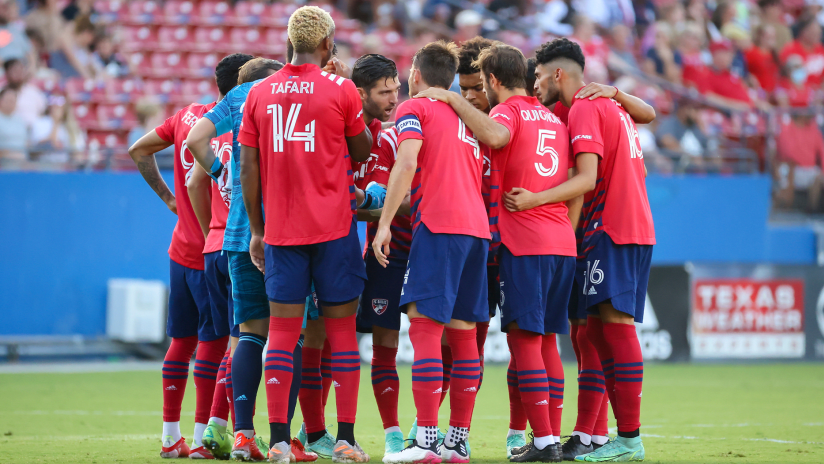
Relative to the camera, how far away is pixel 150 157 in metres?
5.94

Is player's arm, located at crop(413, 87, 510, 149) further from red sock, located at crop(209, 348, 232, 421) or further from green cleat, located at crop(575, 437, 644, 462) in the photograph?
red sock, located at crop(209, 348, 232, 421)

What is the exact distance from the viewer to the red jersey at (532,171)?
5250mm

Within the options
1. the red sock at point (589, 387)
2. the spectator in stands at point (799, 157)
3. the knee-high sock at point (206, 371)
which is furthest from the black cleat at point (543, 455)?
the spectator in stands at point (799, 157)

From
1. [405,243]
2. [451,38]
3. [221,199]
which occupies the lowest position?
[405,243]

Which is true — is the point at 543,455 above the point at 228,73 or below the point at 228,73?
below

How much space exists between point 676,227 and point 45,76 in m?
9.43

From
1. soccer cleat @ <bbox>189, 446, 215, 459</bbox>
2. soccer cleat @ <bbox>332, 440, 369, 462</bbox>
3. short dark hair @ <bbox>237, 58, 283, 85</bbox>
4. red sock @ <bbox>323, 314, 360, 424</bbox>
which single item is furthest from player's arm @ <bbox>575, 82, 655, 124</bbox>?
soccer cleat @ <bbox>189, 446, 215, 459</bbox>

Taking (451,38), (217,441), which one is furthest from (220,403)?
(451,38)

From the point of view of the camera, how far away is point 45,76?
1352 cm

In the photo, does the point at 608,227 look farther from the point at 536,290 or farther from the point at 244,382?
the point at 244,382

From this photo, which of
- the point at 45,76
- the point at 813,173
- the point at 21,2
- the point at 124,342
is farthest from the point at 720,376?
the point at 21,2

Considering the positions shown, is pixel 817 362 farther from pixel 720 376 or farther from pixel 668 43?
pixel 668 43

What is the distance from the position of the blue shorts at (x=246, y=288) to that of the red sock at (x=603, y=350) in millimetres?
1970

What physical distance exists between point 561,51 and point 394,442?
2.49 m
